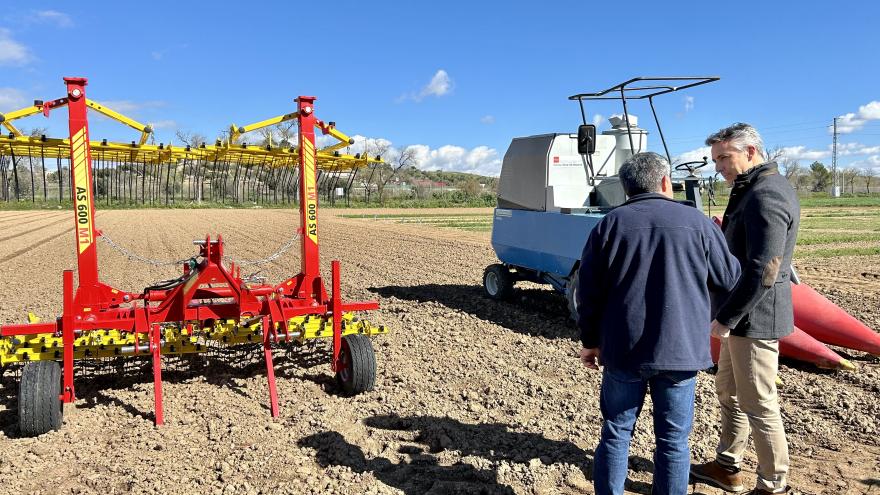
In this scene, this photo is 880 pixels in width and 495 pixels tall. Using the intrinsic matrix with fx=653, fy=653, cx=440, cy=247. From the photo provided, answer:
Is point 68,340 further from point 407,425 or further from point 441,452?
point 441,452

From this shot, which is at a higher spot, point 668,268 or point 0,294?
point 668,268

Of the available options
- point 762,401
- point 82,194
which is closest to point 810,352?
point 762,401

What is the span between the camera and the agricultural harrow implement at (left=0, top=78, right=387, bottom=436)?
4.64 meters

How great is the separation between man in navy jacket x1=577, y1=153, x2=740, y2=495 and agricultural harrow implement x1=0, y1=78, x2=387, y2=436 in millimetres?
2721

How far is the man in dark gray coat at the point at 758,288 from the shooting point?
3.23m

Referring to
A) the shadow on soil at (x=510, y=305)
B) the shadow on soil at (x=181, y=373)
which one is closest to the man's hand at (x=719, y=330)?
the shadow on soil at (x=181, y=373)

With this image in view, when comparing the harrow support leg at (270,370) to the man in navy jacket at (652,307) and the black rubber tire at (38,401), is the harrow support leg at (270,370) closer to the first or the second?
the black rubber tire at (38,401)

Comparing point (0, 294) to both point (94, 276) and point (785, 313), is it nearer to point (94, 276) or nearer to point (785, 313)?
point (94, 276)

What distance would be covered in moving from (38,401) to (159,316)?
1.03 m

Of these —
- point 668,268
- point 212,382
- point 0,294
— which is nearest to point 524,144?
point 212,382

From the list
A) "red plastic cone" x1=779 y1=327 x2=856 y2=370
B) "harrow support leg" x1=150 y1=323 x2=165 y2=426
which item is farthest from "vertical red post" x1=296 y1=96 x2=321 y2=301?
"red plastic cone" x1=779 y1=327 x2=856 y2=370

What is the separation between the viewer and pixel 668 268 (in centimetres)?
275

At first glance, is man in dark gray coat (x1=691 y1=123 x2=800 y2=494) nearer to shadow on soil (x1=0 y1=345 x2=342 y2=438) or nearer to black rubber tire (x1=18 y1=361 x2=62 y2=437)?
shadow on soil (x1=0 y1=345 x2=342 y2=438)

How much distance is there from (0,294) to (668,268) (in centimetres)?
1071
